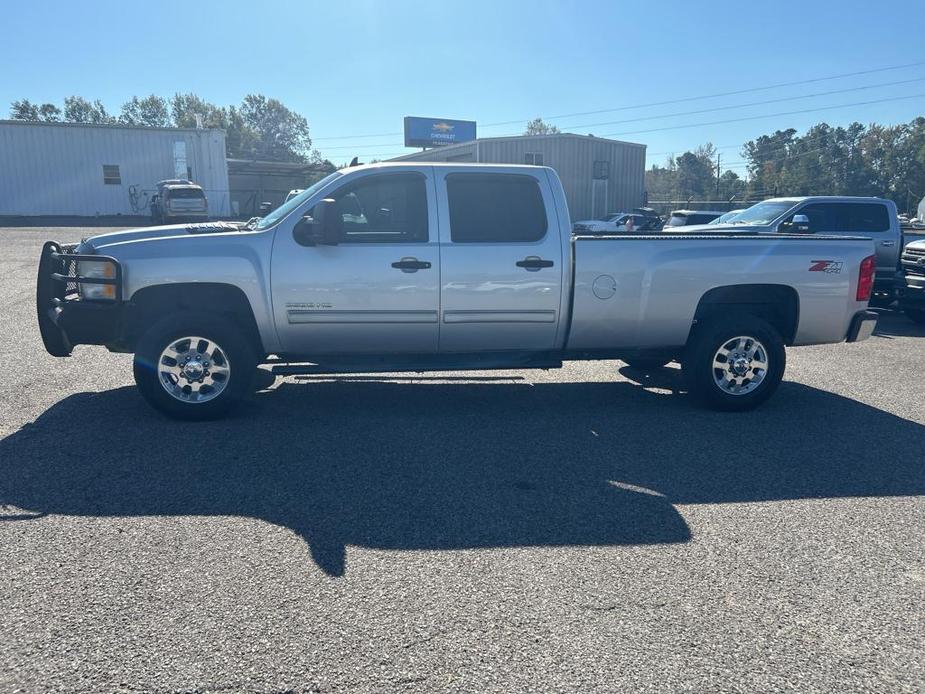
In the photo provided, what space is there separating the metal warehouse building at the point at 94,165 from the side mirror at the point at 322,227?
37.9 m

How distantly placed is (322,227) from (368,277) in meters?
0.54

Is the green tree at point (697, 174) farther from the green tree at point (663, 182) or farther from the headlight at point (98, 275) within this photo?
the headlight at point (98, 275)

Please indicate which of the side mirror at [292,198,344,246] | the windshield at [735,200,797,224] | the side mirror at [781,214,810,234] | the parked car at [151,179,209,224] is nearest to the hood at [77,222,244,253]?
the side mirror at [292,198,344,246]

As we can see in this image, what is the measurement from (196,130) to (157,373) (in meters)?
39.5

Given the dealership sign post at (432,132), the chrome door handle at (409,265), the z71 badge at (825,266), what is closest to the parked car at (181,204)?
the chrome door handle at (409,265)

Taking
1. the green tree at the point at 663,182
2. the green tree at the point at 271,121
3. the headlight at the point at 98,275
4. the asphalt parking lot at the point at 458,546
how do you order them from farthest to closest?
the green tree at the point at 271,121
the green tree at the point at 663,182
the headlight at the point at 98,275
the asphalt parking lot at the point at 458,546

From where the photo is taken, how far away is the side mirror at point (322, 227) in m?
5.66

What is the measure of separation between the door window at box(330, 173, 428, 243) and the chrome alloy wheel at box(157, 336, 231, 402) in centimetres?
147

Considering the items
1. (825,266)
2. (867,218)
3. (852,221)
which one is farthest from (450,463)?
(867,218)

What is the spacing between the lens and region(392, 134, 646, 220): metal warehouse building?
1405 inches

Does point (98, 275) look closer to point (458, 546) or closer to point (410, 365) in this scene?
point (410, 365)

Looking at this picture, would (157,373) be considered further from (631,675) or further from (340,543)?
(631,675)

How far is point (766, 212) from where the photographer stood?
13.0m

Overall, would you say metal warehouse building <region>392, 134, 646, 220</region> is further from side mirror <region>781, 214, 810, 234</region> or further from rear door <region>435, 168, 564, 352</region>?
rear door <region>435, 168, 564, 352</region>
